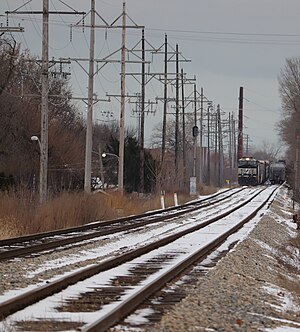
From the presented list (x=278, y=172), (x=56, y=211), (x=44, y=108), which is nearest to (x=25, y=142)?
(x=44, y=108)

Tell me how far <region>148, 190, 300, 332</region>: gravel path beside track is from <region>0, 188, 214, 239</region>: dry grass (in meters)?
7.78

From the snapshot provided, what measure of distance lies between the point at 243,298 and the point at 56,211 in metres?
17.3

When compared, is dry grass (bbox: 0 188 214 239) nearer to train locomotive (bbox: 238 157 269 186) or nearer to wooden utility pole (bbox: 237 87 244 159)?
train locomotive (bbox: 238 157 269 186)

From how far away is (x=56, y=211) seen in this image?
28.8 meters

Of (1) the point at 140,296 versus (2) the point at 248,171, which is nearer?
(1) the point at 140,296

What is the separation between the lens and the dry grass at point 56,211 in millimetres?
25312

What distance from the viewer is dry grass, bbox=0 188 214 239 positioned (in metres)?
25.3

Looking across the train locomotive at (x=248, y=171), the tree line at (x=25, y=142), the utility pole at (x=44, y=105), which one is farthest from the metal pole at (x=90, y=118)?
the train locomotive at (x=248, y=171)

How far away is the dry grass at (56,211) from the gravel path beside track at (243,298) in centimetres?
778

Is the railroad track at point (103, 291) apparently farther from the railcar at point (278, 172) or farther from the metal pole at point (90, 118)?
the railcar at point (278, 172)

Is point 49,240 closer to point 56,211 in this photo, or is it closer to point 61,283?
point 56,211

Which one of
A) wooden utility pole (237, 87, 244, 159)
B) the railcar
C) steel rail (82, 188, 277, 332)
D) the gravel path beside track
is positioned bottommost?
the gravel path beside track

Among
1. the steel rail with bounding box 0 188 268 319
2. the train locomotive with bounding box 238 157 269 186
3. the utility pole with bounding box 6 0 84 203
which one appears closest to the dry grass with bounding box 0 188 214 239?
the utility pole with bounding box 6 0 84 203

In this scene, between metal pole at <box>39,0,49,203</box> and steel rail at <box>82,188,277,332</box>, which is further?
metal pole at <box>39,0,49,203</box>
